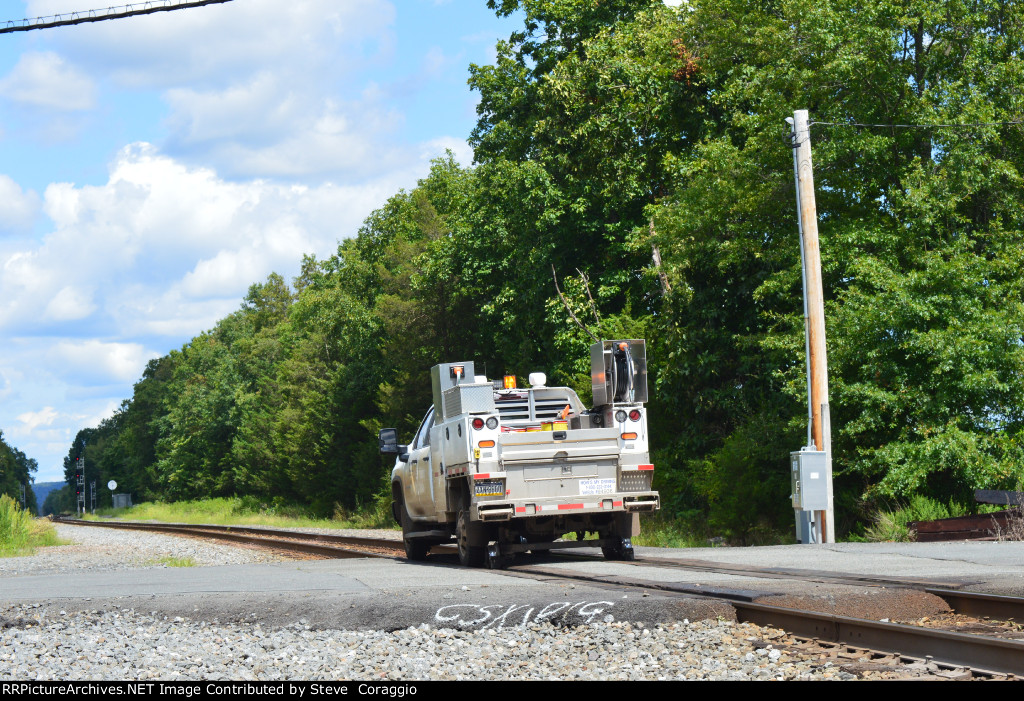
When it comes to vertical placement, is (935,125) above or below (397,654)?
above

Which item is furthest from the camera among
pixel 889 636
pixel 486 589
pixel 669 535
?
pixel 669 535

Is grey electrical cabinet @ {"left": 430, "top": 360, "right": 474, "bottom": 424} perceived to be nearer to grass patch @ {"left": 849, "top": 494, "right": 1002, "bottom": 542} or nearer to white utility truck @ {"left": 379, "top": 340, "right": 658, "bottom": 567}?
white utility truck @ {"left": 379, "top": 340, "right": 658, "bottom": 567}

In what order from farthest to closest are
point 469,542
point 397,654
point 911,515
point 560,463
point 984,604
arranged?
point 911,515
point 469,542
point 560,463
point 984,604
point 397,654

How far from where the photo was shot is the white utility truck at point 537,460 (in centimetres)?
1291

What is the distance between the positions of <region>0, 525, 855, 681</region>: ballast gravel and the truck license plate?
4.79 m

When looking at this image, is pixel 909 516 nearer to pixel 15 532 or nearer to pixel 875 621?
pixel 875 621

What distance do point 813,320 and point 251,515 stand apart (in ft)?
188

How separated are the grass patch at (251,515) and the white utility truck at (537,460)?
91.5ft

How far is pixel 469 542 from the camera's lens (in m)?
13.7

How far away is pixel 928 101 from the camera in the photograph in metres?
22.6

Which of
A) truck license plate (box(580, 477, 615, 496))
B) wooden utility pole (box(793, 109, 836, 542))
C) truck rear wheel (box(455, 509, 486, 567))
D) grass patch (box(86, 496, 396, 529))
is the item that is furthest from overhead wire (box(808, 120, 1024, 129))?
grass patch (box(86, 496, 396, 529))

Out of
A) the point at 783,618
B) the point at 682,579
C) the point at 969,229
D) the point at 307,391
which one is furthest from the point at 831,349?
the point at 307,391

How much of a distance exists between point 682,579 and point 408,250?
40.0 meters

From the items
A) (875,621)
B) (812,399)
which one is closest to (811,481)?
(812,399)
